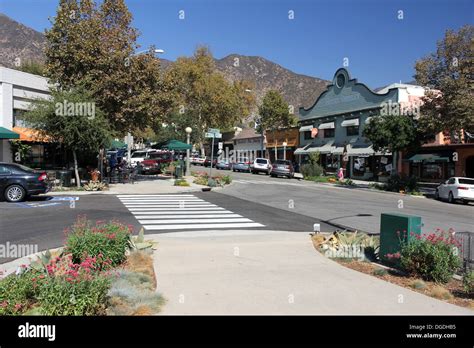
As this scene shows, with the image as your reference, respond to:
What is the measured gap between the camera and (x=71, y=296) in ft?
14.9

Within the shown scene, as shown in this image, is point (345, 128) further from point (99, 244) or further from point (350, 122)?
point (99, 244)

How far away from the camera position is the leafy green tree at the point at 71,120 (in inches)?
821

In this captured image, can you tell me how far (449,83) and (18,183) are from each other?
2489 cm

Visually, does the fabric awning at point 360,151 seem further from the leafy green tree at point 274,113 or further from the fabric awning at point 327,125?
the leafy green tree at point 274,113

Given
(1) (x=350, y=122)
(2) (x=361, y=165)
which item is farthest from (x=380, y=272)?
(1) (x=350, y=122)

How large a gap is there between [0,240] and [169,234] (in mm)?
3776

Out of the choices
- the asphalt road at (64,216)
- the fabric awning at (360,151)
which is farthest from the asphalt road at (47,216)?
the fabric awning at (360,151)

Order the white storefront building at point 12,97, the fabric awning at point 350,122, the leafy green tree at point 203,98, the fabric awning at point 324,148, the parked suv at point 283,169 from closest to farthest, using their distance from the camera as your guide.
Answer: the white storefront building at point 12,97 → the parked suv at point 283,169 → the fabric awning at point 350,122 → the fabric awning at point 324,148 → the leafy green tree at point 203,98

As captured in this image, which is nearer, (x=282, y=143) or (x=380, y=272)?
(x=380, y=272)

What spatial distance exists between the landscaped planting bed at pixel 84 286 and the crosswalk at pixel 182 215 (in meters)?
4.69

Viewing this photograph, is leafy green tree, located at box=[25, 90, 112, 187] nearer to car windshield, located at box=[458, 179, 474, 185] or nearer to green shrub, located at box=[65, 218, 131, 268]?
green shrub, located at box=[65, 218, 131, 268]
